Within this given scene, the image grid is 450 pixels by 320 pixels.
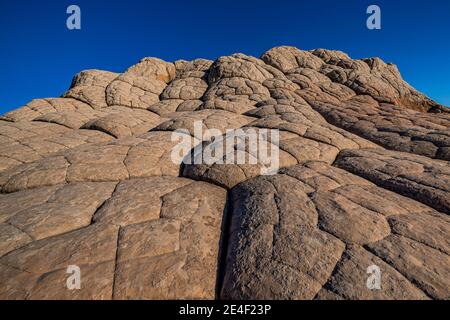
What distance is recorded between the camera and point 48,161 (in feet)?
22.4

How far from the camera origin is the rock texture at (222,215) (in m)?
3.01

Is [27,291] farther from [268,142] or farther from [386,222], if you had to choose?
[268,142]

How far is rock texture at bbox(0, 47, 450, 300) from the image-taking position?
9.86ft

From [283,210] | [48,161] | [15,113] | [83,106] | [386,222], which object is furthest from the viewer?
[83,106]

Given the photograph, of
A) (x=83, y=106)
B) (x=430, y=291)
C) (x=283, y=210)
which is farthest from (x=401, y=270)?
(x=83, y=106)

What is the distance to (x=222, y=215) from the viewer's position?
4766 mm

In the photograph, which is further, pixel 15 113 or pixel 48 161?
pixel 15 113

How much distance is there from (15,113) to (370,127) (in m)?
20.4

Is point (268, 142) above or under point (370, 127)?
under
